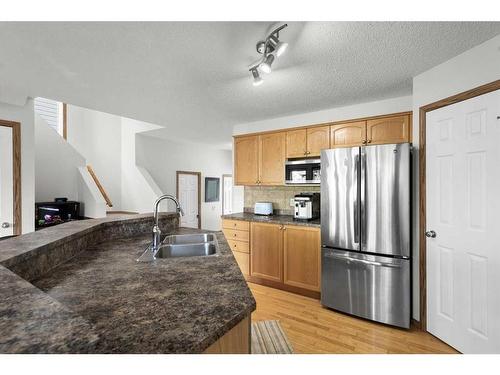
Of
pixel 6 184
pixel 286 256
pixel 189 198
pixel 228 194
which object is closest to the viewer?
pixel 6 184

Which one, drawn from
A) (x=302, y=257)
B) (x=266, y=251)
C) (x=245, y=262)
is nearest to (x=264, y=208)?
(x=266, y=251)

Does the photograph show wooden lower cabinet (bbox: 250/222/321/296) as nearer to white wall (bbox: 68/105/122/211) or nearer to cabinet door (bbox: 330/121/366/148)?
cabinet door (bbox: 330/121/366/148)

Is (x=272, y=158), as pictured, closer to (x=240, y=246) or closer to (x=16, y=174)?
(x=240, y=246)

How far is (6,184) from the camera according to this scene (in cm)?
268

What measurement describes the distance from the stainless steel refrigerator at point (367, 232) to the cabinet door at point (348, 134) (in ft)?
1.76

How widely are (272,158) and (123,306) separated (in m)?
2.95

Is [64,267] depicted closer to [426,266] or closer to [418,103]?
[426,266]

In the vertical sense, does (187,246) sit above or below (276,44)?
below

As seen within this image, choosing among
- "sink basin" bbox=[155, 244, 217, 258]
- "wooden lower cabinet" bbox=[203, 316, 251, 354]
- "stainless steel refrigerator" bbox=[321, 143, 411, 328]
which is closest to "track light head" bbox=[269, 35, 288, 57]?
"stainless steel refrigerator" bbox=[321, 143, 411, 328]

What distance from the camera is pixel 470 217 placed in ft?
5.94

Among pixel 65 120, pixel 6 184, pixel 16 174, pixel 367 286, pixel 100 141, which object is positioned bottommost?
pixel 367 286

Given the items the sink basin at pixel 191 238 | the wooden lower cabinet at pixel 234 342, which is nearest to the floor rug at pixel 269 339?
the sink basin at pixel 191 238

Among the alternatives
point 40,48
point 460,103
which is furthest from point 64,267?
point 460,103

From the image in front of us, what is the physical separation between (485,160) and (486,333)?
47.3 inches
